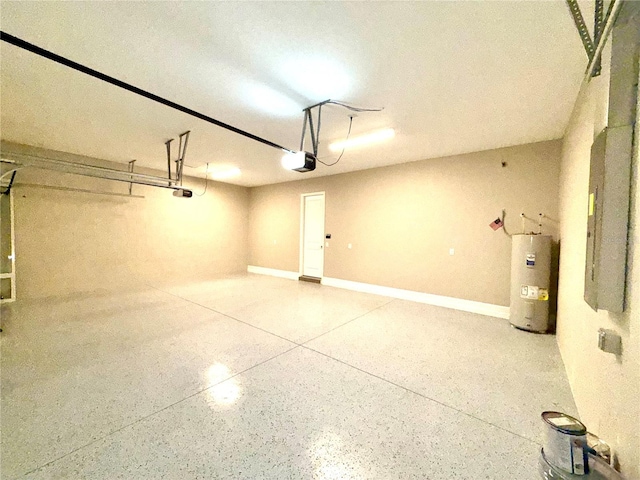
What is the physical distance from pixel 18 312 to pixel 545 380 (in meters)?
6.99

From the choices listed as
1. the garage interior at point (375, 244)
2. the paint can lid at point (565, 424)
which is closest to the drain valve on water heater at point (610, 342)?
the garage interior at point (375, 244)

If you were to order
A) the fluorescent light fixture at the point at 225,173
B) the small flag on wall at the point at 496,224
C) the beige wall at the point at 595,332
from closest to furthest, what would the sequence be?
the beige wall at the point at 595,332 < the small flag on wall at the point at 496,224 < the fluorescent light fixture at the point at 225,173

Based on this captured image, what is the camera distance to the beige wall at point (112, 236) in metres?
4.47

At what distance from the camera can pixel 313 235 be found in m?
6.71

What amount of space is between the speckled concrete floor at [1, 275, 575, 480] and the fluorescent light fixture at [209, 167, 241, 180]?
3638 mm

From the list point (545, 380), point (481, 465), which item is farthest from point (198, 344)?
point (545, 380)

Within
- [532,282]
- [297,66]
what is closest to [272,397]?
[297,66]

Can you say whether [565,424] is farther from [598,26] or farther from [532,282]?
[532,282]

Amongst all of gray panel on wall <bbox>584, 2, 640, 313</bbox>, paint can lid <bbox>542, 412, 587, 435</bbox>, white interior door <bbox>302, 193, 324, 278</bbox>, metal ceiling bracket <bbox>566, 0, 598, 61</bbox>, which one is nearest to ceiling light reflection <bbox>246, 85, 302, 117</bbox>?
metal ceiling bracket <bbox>566, 0, 598, 61</bbox>

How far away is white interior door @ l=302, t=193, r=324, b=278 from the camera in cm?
651

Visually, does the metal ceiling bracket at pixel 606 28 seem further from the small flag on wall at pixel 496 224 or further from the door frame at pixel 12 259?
the door frame at pixel 12 259

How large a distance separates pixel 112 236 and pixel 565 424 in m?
7.25

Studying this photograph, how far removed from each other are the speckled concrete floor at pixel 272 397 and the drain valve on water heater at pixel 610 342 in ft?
2.63

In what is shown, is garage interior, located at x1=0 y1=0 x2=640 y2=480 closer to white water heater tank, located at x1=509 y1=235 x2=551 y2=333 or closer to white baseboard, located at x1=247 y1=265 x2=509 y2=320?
white baseboard, located at x1=247 y1=265 x2=509 y2=320
